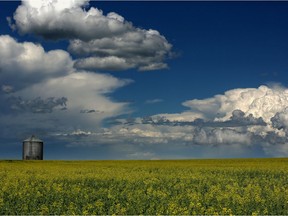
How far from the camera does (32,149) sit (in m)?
96.4

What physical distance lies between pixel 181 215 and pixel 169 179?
606 inches

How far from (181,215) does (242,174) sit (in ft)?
89.2

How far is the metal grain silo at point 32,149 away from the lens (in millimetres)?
96125

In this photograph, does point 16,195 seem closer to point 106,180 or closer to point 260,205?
point 106,180

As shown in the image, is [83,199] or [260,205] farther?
[83,199]

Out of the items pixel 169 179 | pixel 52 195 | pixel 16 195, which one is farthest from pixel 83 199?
pixel 169 179

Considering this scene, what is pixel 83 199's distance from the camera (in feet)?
65.7

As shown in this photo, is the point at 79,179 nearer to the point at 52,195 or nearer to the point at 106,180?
the point at 106,180

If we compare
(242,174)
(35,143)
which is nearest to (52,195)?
(242,174)

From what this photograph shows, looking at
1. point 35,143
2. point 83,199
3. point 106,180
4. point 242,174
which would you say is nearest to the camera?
point 83,199

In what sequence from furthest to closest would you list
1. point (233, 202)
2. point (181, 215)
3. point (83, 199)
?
point (83, 199) → point (233, 202) → point (181, 215)

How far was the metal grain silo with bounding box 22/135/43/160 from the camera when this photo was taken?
9612 cm

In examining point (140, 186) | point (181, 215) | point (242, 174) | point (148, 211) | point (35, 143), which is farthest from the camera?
point (35, 143)

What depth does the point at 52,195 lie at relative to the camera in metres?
20.9
